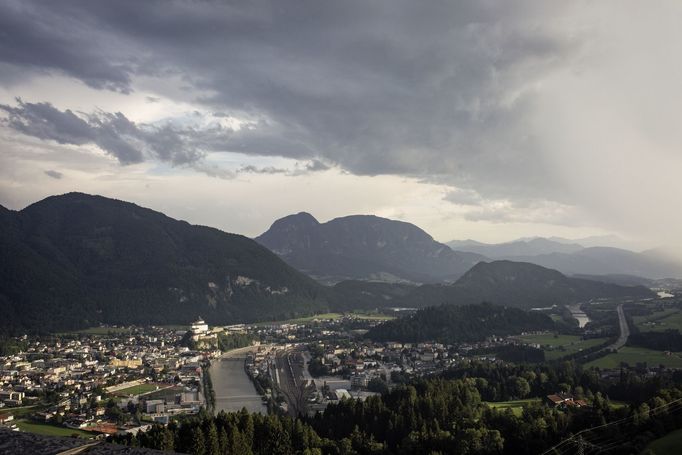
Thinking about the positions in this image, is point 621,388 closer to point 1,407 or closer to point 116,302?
point 1,407

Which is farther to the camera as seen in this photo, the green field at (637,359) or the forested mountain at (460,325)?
the forested mountain at (460,325)

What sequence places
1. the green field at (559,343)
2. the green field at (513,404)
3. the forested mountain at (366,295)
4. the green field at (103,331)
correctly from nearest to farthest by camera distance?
the green field at (513,404), the green field at (559,343), the green field at (103,331), the forested mountain at (366,295)

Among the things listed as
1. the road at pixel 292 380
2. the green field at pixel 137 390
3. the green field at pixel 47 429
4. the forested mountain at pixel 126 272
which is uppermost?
the forested mountain at pixel 126 272

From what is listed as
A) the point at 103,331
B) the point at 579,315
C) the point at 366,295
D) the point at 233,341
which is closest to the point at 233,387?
the point at 233,341

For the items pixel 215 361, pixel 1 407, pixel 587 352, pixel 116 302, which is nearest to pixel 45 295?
pixel 116 302

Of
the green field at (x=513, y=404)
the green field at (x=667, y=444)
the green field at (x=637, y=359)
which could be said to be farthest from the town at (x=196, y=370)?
the green field at (x=667, y=444)

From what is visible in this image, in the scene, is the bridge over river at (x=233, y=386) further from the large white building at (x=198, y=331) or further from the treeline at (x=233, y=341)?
the large white building at (x=198, y=331)
